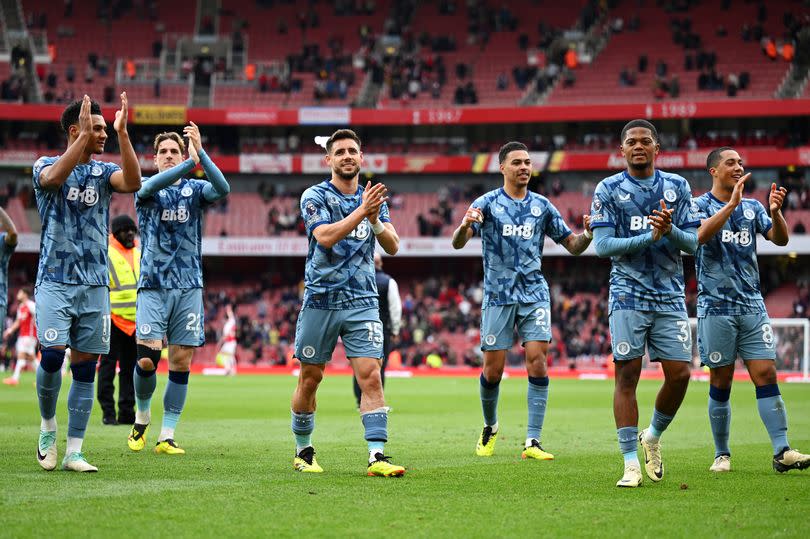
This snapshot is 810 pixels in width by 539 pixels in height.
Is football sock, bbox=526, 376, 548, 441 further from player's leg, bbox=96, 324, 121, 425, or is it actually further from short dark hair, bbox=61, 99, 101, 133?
player's leg, bbox=96, 324, 121, 425

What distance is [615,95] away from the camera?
53250 mm

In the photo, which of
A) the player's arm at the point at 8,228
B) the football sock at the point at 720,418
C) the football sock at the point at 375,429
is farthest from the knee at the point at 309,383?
the player's arm at the point at 8,228

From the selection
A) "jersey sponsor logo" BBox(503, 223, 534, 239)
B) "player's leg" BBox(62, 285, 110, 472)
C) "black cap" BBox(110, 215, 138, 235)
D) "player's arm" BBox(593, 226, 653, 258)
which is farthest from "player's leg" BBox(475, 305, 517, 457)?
"black cap" BBox(110, 215, 138, 235)

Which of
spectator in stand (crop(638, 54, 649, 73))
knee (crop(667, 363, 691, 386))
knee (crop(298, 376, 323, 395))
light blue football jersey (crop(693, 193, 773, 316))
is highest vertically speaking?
spectator in stand (crop(638, 54, 649, 73))

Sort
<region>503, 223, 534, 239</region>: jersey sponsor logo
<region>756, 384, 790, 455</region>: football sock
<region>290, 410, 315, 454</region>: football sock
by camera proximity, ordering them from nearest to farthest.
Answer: <region>290, 410, 315, 454</region>: football sock
<region>756, 384, 790, 455</region>: football sock
<region>503, 223, 534, 239</region>: jersey sponsor logo

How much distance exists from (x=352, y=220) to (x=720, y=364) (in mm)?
3649

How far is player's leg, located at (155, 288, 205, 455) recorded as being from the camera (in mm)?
10711

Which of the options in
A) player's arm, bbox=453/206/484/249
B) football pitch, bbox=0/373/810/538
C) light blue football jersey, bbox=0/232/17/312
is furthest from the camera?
light blue football jersey, bbox=0/232/17/312

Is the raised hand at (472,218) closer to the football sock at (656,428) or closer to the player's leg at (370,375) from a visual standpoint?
the player's leg at (370,375)

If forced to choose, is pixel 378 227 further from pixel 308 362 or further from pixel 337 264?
pixel 308 362

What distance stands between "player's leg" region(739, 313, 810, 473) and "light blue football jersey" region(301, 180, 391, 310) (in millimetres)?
3337

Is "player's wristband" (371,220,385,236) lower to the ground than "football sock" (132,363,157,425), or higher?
higher

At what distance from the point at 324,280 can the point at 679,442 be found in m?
5.41

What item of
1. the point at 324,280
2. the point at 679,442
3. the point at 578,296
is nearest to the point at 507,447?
the point at 679,442
